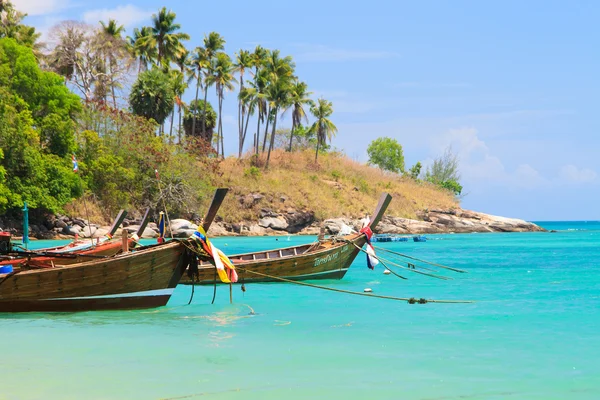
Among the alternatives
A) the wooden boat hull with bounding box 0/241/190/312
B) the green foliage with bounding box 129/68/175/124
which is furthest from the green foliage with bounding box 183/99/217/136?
the wooden boat hull with bounding box 0/241/190/312

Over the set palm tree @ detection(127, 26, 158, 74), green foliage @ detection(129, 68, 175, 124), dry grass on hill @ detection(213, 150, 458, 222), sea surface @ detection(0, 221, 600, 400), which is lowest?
sea surface @ detection(0, 221, 600, 400)

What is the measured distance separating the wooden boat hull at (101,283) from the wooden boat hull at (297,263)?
5073mm

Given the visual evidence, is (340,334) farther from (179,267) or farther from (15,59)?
(15,59)

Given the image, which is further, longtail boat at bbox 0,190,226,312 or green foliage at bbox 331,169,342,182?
green foliage at bbox 331,169,342,182

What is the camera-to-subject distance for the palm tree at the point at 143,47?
212ft

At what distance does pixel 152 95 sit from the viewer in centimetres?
5691

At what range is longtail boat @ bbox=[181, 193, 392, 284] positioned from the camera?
21672 millimetres

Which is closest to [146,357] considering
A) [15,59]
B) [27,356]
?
[27,356]

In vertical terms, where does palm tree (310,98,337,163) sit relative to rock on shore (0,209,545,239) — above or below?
above

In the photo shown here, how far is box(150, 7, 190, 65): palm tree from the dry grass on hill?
11.4 metres

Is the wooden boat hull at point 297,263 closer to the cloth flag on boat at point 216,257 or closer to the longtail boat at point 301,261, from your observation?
the longtail boat at point 301,261

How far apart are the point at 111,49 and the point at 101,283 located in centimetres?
4922

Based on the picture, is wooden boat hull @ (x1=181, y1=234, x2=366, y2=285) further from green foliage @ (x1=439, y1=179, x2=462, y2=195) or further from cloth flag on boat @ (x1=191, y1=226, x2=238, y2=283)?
green foliage @ (x1=439, y1=179, x2=462, y2=195)

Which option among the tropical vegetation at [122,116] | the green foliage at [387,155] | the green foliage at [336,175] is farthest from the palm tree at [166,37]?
the green foliage at [387,155]
